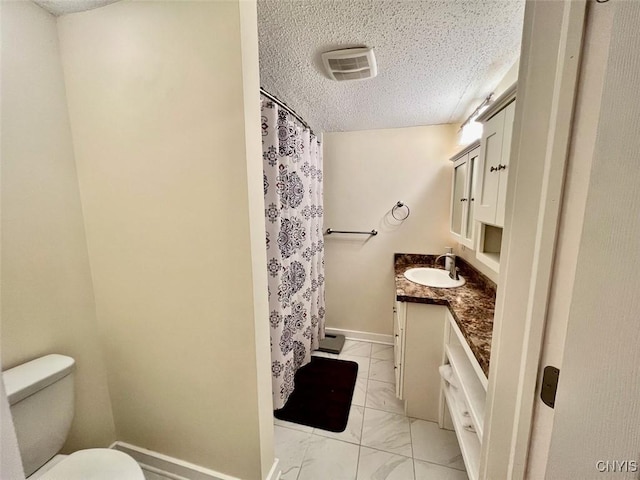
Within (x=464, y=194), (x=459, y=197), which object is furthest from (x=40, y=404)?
(x=459, y=197)

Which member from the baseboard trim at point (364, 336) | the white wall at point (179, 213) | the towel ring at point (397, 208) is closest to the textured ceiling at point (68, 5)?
the white wall at point (179, 213)

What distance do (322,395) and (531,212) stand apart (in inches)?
73.7

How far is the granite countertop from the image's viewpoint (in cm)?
105

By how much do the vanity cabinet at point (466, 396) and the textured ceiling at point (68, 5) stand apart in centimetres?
212

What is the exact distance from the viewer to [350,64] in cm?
134

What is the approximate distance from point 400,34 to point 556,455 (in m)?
1.50

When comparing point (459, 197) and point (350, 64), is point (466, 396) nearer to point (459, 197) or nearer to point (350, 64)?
point (459, 197)

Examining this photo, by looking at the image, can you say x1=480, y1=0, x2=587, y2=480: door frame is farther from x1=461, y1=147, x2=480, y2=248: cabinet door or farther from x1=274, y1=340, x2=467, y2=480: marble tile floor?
x1=461, y1=147, x2=480, y2=248: cabinet door

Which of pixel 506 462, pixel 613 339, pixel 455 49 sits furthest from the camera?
pixel 455 49

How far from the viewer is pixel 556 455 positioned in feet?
1.32

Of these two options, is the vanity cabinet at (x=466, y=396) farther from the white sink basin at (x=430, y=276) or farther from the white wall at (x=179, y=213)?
the white wall at (x=179, y=213)

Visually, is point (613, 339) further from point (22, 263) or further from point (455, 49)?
point (22, 263)

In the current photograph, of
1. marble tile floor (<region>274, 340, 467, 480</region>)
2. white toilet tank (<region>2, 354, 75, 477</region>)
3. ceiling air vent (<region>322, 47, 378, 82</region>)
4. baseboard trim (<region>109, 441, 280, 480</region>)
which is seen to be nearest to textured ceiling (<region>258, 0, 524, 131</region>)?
ceiling air vent (<region>322, 47, 378, 82</region>)

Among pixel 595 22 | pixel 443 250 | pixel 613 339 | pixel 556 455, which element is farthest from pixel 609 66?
pixel 443 250
